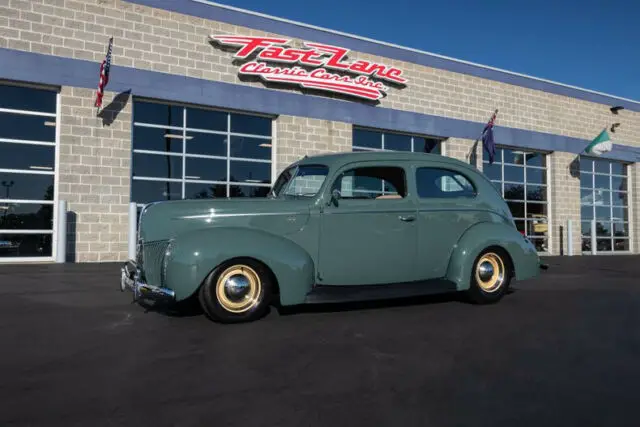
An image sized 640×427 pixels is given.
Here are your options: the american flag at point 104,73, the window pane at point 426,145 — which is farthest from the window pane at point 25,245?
the window pane at point 426,145

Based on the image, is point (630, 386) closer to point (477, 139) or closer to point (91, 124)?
point (91, 124)

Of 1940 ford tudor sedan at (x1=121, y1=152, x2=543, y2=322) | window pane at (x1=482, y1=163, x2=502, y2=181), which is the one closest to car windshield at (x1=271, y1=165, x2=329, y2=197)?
1940 ford tudor sedan at (x1=121, y1=152, x2=543, y2=322)

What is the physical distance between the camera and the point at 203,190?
38.5 feet

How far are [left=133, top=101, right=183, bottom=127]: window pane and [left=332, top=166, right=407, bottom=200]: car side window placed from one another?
770 cm

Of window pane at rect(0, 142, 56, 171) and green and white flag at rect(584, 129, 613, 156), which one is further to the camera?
green and white flag at rect(584, 129, 613, 156)

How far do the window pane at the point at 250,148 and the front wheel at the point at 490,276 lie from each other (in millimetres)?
8253

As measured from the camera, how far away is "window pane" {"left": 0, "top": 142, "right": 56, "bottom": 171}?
32.8ft

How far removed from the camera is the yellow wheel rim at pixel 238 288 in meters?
4.14

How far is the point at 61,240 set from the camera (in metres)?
9.68

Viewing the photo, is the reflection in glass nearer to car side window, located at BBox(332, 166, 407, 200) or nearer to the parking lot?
the parking lot

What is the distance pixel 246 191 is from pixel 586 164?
14240 mm

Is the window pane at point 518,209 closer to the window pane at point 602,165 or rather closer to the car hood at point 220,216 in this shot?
the window pane at point 602,165

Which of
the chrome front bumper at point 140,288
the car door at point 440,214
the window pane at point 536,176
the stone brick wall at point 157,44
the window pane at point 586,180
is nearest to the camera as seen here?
the chrome front bumper at point 140,288

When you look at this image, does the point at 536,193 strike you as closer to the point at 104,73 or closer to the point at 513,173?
the point at 513,173
